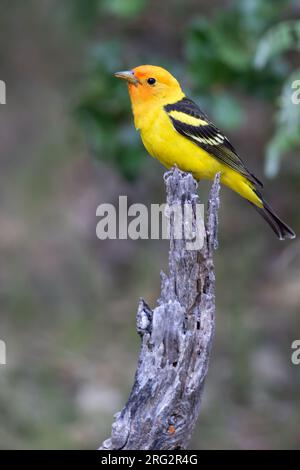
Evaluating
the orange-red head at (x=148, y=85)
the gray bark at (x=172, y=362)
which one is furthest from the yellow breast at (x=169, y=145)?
the gray bark at (x=172, y=362)

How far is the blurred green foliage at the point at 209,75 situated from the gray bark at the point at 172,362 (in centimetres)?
266

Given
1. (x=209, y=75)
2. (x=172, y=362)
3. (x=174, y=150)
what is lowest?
(x=172, y=362)

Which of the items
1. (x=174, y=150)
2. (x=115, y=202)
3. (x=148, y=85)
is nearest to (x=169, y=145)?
(x=174, y=150)

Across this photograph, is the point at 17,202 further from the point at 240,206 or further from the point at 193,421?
the point at 193,421

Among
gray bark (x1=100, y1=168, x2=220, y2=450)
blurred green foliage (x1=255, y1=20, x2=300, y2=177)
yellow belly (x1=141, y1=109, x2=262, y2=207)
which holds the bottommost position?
gray bark (x1=100, y1=168, x2=220, y2=450)

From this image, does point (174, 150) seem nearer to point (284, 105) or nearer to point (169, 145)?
point (169, 145)

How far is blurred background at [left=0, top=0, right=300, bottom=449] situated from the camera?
689 cm

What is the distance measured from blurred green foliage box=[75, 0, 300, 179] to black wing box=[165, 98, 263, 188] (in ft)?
3.56

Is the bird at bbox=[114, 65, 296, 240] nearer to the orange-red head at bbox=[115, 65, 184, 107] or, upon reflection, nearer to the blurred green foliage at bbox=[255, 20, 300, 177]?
the orange-red head at bbox=[115, 65, 184, 107]

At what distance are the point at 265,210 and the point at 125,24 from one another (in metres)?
5.15

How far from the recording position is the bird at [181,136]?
535cm

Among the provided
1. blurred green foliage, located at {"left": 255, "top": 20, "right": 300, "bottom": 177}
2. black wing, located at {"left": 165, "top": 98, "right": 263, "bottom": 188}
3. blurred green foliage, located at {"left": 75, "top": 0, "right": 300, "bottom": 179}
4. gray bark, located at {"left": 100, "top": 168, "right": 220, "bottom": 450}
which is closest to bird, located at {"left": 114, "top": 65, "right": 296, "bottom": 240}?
black wing, located at {"left": 165, "top": 98, "right": 263, "bottom": 188}

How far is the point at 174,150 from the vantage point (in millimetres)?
5324

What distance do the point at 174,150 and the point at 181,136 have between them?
0.11m
